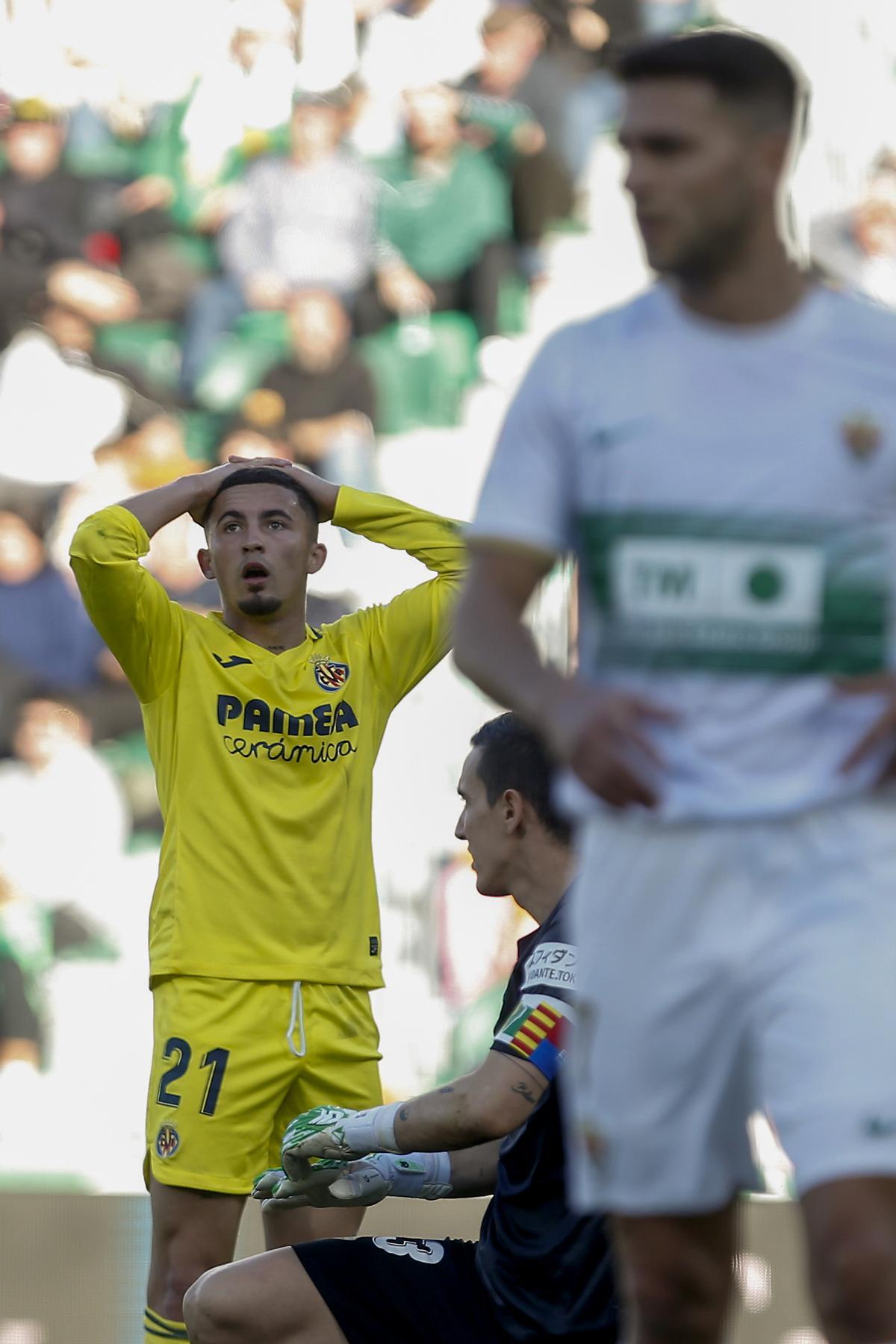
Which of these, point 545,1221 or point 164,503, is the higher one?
point 164,503

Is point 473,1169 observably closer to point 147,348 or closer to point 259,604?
point 259,604

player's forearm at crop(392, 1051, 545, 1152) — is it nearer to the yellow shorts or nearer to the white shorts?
the white shorts

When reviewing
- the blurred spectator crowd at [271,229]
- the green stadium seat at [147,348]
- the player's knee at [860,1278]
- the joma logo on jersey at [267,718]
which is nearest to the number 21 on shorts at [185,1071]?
the joma logo on jersey at [267,718]

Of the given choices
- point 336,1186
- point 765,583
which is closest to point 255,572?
point 336,1186

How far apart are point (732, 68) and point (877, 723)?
2.00 ft

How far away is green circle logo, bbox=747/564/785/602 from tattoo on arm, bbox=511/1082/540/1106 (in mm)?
911

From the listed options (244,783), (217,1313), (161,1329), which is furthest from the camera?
(244,783)

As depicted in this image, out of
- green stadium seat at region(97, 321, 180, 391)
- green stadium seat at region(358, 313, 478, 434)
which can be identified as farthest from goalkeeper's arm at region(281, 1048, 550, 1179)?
green stadium seat at region(97, 321, 180, 391)

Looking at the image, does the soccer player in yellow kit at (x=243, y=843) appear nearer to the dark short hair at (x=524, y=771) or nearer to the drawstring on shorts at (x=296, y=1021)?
the drawstring on shorts at (x=296, y=1021)

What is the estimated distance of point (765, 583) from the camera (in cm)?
171

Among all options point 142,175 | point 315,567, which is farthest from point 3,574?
point 315,567

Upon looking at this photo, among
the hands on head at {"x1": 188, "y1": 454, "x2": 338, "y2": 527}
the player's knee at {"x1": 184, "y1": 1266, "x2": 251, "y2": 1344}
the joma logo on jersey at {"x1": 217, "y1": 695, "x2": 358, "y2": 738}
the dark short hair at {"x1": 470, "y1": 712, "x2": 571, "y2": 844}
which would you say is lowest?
the player's knee at {"x1": 184, "y1": 1266, "x2": 251, "y2": 1344}

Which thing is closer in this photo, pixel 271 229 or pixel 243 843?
pixel 243 843

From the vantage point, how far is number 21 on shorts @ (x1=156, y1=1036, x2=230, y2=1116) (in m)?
3.50
